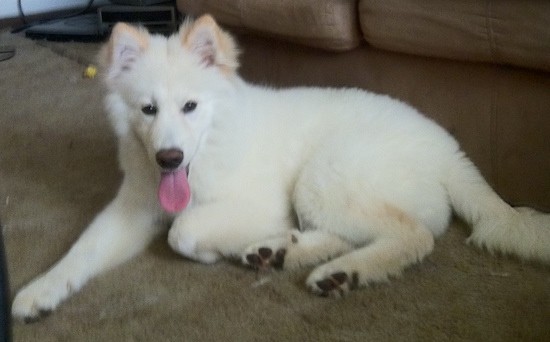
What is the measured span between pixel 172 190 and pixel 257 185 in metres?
0.27

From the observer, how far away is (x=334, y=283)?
1611 mm

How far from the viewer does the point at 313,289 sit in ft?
5.33

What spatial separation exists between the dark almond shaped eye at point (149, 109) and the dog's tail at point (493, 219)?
2.94 ft

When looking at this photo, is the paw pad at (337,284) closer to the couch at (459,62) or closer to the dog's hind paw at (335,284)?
the dog's hind paw at (335,284)

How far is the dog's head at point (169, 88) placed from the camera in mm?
1690

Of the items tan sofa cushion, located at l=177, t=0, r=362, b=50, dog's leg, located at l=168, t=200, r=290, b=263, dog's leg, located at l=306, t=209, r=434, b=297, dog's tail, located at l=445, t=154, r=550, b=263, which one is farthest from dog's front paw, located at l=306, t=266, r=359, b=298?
tan sofa cushion, located at l=177, t=0, r=362, b=50

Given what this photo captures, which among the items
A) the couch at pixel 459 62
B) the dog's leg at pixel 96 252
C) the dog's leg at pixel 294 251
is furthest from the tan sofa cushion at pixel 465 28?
the dog's leg at pixel 96 252

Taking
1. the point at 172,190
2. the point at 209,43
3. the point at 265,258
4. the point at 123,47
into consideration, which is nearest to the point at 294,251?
the point at 265,258

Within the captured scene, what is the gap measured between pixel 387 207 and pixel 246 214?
1.39 ft

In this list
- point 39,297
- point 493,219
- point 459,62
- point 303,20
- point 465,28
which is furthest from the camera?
point 303,20

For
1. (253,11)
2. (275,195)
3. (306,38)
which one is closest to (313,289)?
(275,195)

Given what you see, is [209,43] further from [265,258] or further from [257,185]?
[265,258]

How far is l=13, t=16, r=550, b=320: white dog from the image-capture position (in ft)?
5.47

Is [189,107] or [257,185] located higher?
[189,107]
